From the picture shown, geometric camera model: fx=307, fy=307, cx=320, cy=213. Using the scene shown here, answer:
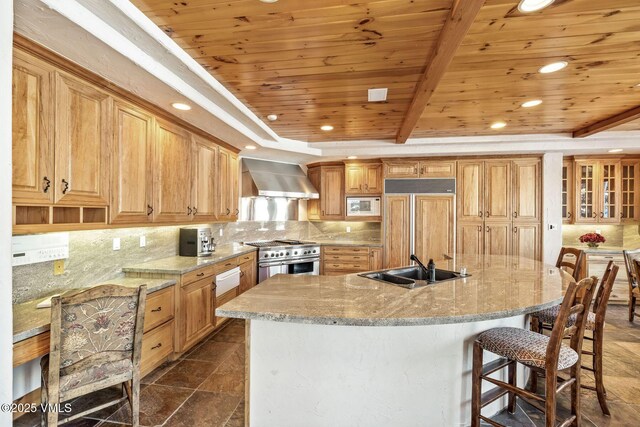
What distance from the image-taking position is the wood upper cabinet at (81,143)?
6.35 feet

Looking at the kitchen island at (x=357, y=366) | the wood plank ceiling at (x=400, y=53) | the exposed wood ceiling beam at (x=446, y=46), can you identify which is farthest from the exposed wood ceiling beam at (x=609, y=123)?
the kitchen island at (x=357, y=366)

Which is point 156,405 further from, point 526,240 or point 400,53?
point 526,240

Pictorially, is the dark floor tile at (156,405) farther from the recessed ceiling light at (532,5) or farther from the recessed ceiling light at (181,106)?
→ the recessed ceiling light at (532,5)

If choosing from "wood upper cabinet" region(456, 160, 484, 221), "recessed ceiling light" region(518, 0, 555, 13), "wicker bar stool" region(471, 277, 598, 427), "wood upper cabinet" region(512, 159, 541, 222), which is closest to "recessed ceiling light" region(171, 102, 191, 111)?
"recessed ceiling light" region(518, 0, 555, 13)

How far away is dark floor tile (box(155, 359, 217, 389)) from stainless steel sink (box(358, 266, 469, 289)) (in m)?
1.64

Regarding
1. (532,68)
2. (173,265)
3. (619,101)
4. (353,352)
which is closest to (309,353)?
(353,352)

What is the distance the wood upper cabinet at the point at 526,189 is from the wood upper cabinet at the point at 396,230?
5.35 feet

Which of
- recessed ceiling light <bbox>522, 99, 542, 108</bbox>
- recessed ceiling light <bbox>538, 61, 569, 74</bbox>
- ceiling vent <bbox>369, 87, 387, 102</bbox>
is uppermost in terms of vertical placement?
recessed ceiling light <bbox>538, 61, 569, 74</bbox>

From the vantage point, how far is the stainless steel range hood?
4.75 m

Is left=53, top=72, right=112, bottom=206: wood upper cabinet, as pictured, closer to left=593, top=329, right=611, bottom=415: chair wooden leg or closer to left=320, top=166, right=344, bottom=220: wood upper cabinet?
left=320, top=166, right=344, bottom=220: wood upper cabinet

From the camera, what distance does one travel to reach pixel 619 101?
3.01 metres

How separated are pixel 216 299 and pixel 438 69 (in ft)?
10.1

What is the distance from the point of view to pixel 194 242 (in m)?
3.54

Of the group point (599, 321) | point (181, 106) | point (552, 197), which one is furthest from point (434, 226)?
point (181, 106)
